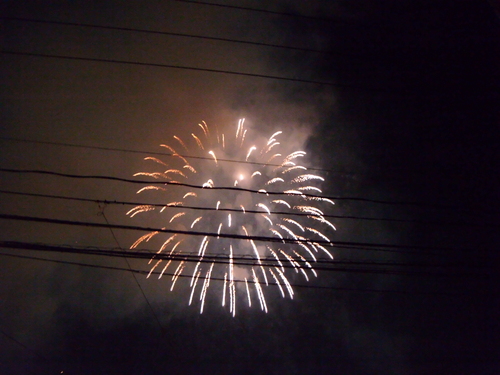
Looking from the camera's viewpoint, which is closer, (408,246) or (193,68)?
(408,246)

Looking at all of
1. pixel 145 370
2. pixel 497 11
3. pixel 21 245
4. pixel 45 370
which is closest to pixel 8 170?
pixel 21 245

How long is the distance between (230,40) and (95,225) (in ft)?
19.8

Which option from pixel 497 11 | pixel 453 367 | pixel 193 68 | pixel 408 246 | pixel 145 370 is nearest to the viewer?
pixel 497 11

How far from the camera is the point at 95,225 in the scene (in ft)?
23.9

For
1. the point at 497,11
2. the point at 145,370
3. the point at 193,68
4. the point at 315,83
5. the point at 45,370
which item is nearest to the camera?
the point at 497,11

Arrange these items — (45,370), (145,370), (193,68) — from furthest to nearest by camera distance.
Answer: (145,370)
(45,370)
(193,68)

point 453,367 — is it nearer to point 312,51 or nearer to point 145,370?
point 312,51

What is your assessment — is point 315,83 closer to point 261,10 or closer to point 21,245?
point 261,10

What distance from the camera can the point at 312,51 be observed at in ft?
27.9

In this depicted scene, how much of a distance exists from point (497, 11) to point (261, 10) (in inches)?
224

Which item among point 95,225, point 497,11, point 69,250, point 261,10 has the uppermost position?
point 261,10

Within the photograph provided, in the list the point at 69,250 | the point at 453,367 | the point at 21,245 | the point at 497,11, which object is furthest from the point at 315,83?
the point at 453,367

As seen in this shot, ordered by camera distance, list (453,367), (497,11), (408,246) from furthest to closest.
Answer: (453,367) → (408,246) → (497,11)

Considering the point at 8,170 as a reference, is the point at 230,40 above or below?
above
